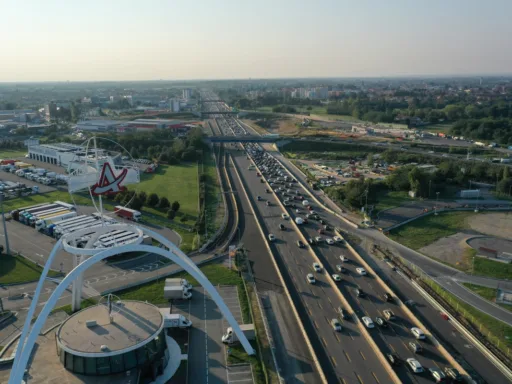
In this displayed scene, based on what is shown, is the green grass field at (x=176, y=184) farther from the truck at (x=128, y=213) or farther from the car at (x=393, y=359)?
the car at (x=393, y=359)

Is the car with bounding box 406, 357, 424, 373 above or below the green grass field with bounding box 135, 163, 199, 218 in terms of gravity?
below

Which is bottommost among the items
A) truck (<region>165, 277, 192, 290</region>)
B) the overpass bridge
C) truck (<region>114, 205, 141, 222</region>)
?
truck (<region>165, 277, 192, 290</region>)

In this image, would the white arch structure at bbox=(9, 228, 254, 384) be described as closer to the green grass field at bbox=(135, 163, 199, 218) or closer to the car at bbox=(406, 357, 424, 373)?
the car at bbox=(406, 357, 424, 373)

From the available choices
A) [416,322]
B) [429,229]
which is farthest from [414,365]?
[429,229]

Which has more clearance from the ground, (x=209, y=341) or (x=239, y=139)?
(x=239, y=139)

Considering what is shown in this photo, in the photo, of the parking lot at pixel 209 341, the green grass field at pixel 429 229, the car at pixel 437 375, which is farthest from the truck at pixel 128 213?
the car at pixel 437 375

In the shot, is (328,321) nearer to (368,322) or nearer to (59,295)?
(368,322)

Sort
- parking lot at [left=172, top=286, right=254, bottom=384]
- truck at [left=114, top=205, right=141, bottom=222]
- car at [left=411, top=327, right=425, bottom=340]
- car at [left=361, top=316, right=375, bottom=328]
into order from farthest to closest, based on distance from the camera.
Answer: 1. truck at [left=114, top=205, right=141, bottom=222]
2. car at [left=361, top=316, right=375, bottom=328]
3. car at [left=411, top=327, right=425, bottom=340]
4. parking lot at [left=172, top=286, right=254, bottom=384]

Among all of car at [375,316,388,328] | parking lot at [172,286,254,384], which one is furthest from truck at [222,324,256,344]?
car at [375,316,388,328]
